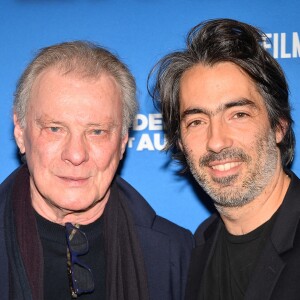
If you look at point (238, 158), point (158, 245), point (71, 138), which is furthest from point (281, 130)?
point (71, 138)

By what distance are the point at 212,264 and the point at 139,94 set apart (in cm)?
91

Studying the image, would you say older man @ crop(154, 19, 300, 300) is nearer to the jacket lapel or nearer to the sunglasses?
the jacket lapel

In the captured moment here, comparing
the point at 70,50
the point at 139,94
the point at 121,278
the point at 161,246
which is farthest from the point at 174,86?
the point at 121,278

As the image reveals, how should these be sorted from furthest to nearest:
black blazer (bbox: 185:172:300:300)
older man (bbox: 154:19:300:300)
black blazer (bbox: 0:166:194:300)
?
1. black blazer (bbox: 0:166:194:300)
2. older man (bbox: 154:19:300:300)
3. black blazer (bbox: 185:172:300:300)

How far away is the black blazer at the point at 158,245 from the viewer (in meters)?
2.34

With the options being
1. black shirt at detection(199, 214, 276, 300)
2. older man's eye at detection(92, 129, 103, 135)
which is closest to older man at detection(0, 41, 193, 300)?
older man's eye at detection(92, 129, 103, 135)

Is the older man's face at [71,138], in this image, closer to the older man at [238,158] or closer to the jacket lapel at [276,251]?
the older man at [238,158]

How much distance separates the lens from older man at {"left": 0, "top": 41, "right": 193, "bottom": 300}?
2.17 meters

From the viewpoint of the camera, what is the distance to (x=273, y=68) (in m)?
2.45

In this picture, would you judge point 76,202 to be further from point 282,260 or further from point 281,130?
point 281,130

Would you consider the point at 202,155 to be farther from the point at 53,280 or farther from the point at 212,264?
the point at 53,280

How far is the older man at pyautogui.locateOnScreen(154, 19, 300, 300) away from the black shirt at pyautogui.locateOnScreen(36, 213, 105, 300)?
0.38 meters

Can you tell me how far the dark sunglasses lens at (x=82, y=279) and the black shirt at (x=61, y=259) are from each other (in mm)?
49

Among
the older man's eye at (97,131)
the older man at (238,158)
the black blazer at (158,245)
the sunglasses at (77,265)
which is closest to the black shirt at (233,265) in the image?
the older man at (238,158)
